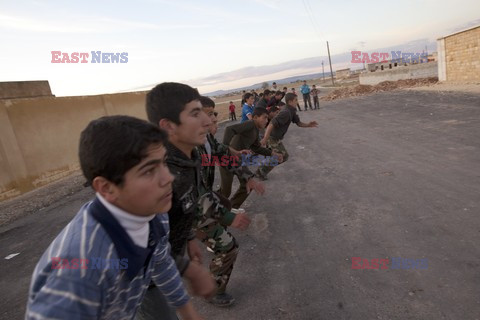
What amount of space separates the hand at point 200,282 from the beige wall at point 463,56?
69.8 ft

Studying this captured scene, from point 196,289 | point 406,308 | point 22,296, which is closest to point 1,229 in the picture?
point 22,296

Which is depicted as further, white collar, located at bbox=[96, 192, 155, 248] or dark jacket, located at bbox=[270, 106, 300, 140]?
dark jacket, located at bbox=[270, 106, 300, 140]

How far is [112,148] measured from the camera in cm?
113

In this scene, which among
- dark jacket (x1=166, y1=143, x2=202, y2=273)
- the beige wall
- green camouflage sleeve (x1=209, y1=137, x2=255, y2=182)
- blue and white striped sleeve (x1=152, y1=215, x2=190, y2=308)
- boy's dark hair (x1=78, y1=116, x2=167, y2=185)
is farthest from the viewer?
the beige wall

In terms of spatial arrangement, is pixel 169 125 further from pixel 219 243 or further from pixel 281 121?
pixel 281 121

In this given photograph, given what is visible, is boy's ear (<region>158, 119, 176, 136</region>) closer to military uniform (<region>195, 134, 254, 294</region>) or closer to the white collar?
military uniform (<region>195, 134, 254, 294</region>)

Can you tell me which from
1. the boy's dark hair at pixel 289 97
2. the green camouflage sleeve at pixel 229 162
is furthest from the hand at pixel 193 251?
the boy's dark hair at pixel 289 97

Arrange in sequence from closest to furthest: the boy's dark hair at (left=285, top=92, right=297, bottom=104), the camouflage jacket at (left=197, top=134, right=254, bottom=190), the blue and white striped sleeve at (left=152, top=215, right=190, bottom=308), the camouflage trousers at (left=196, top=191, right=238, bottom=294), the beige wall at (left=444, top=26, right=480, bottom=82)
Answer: the blue and white striped sleeve at (left=152, top=215, right=190, bottom=308) < the camouflage trousers at (left=196, top=191, right=238, bottom=294) < the camouflage jacket at (left=197, top=134, right=254, bottom=190) < the boy's dark hair at (left=285, top=92, right=297, bottom=104) < the beige wall at (left=444, top=26, right=480, bottom=82)

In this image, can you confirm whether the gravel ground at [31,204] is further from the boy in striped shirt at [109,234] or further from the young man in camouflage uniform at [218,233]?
the boy in striped shirt at [109,234]

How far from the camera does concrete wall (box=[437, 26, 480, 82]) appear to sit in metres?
→ 17.0

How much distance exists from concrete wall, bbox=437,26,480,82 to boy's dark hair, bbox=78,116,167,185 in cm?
2156

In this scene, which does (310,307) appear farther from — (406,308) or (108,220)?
(108,220)

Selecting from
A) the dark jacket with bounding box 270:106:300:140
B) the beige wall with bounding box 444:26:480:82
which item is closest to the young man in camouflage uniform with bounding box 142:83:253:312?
the dark jacket with bounding box 270:106:300:140

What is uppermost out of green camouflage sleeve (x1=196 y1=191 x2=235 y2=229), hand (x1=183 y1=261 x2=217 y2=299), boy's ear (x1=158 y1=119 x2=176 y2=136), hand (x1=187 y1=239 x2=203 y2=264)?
boy's ear (x1=158 y1=119 x2=176 y2=136)
